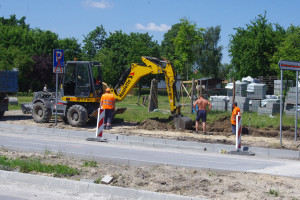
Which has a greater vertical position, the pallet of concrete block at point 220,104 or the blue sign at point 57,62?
the blue sign at point 57,62

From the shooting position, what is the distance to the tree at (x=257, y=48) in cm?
4238

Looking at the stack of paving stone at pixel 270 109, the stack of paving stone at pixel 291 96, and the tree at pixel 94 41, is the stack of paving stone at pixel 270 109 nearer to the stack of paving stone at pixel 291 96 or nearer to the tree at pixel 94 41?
the stack of paving stone at pixel 291 96

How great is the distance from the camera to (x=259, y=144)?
45.9 ft

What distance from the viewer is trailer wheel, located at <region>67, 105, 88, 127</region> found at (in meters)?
18.0

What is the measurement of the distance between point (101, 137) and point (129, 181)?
7.45 meters

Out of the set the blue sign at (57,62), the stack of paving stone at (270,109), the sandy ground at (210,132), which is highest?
the blue sign at (57,62)

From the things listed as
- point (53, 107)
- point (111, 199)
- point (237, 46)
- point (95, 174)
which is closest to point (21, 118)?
point (53, 107)

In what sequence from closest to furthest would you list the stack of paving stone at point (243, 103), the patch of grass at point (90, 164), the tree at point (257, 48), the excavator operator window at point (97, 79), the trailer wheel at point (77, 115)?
1. the patch of grass at point (90, 164)
2. the trailer wheel at point (77, 115)
3. the excavator operator window at point (97, 79)
4. the stack of paving stone at point (243, 103)
5. the tree at point (257, 48)

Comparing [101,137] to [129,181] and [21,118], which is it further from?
[21,118]

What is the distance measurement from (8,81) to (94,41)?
5426 cm

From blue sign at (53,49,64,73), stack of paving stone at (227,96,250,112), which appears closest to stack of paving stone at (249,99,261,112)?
stack of paving stone at (227,96,250,112)

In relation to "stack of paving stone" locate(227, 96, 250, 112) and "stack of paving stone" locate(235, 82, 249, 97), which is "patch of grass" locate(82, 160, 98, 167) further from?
"stack of paving stone" locate(235, 82, 249, 97)

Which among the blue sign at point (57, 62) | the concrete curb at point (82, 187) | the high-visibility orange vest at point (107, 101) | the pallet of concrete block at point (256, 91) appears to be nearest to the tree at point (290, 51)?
the pallet of concrete block at point (256, 91)

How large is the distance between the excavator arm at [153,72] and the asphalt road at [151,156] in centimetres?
434
